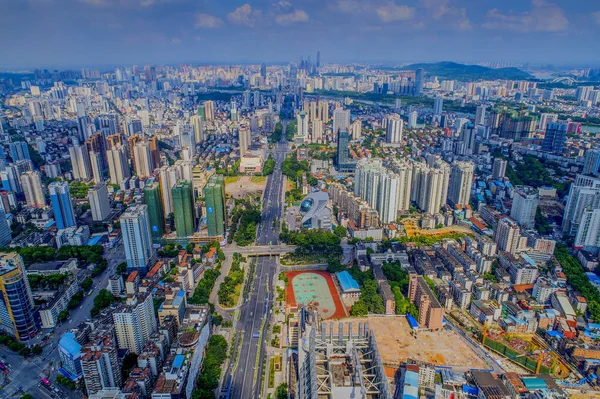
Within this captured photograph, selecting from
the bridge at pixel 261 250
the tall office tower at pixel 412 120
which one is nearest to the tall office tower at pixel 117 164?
the bridge at pixel 261 250

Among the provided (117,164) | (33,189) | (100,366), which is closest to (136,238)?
(100,366)

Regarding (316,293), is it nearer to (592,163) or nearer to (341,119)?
(592,163)

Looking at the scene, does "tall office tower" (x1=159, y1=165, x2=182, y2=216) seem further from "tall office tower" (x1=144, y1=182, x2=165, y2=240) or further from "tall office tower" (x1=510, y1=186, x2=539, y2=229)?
"tall office tower" (x1=510, y1=186, x2=539, y2=229)

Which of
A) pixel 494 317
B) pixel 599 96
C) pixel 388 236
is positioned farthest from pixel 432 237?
pixel 599 96

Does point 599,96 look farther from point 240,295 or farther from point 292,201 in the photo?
point 240,295

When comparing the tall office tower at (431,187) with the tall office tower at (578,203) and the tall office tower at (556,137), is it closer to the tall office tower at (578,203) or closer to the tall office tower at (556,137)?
the tall office tower at (578,203)
